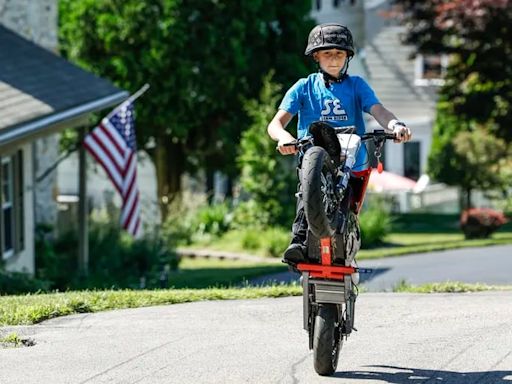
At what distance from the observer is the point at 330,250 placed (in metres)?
7.83

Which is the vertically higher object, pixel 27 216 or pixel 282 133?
pixel 282 133

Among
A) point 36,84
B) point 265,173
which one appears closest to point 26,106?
point 36,84

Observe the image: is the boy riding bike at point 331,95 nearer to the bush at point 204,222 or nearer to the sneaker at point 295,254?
the sneaker at point 295,254

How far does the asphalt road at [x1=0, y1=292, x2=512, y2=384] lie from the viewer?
7867mm

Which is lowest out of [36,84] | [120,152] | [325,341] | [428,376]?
[428,376]

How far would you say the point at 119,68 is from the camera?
3388 centimetres

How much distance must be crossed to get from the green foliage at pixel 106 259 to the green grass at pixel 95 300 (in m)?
8.25

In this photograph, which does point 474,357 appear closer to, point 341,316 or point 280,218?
point 341,316

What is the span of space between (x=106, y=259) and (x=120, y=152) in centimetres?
211

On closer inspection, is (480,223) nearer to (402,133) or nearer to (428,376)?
(402,133)

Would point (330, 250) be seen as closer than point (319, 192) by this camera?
No

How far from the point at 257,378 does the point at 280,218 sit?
2452 centimetres

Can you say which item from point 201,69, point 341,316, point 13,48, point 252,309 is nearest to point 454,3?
point 201,69

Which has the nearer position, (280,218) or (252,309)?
(252,309)
